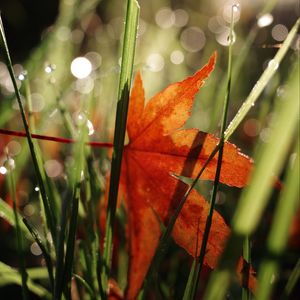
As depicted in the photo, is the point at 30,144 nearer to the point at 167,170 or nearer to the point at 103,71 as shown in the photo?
the point at 167,170

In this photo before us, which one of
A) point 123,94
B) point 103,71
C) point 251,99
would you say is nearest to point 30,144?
point 123,94

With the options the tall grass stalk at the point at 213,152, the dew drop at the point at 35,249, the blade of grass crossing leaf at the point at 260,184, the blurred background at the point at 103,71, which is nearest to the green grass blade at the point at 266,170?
the blade of grass crossing leaf at the point at 260,184

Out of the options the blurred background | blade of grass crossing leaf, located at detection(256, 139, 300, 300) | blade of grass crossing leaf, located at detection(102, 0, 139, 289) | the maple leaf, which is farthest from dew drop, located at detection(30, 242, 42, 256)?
blade of grass crossing leaf, located at detection(256, 139, 300, 300)

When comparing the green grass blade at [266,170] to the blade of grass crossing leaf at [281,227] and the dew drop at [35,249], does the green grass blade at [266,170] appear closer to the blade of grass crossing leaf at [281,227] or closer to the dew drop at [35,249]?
the blade of grass crossing leaf at [281,227]

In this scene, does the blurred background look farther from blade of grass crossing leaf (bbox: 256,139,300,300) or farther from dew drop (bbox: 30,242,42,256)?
blade of grass crossing leaf (bbox: 256,139,300,300)

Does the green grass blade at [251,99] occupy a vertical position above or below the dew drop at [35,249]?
above

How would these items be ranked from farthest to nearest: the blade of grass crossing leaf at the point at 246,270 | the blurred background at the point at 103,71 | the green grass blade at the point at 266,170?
the blurred background at the point at 103,71
the blade of grass crossing leaf at the point at 246,270
the green grass blade at the point at 266,170

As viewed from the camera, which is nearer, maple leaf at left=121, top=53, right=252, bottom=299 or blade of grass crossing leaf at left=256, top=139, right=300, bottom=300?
blade of grass crossing leaf at left=256, top=139, right=300, bottom=300
